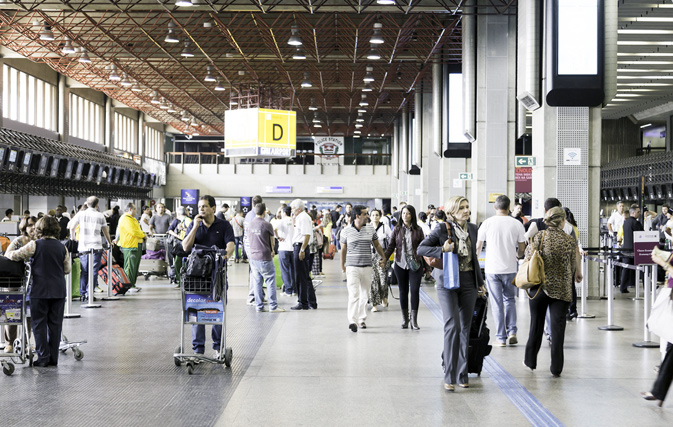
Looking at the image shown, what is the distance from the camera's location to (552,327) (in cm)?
694

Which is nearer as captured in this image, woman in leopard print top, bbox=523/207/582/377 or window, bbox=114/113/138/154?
woman in leopard print top, bbox=523/207/582/377

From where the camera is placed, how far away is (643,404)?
19.5ft

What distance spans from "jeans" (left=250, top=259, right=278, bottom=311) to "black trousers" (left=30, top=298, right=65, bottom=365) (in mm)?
4245

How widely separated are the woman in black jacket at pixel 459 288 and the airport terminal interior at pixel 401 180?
0.26 metres

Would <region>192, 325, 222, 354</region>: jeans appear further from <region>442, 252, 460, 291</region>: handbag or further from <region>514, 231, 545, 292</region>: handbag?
<region>514, 231, 545, 292</region>: handbag

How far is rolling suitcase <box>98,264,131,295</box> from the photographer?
45.6 feet

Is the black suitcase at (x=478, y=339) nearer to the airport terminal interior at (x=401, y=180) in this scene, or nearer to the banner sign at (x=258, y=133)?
the airport terminal interior at (x=401, y=180)

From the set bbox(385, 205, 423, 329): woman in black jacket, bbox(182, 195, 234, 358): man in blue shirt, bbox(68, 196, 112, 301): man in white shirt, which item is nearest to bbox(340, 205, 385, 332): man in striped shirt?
bbox(385, 205, 423, 329): woman in black jacket

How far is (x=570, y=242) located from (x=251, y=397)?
3374 millimetres

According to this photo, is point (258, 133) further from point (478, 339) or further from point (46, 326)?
point (478, 339)

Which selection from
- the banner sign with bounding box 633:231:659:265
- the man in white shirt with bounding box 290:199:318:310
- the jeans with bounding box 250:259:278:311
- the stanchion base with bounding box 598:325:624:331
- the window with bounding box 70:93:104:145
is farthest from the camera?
the window with bounding box 70:93:104:145

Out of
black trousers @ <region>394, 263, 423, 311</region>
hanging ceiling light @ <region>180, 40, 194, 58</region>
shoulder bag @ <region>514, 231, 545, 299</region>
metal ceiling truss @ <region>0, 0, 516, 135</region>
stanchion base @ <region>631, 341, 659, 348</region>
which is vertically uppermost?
metal ceiling truss @ <region>0, 0, 516, 135</region>

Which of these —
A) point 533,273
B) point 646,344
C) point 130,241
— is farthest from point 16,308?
point 130,241

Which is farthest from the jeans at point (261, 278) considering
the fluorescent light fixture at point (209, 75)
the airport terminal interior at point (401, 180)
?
the fluorescent light fixture at point (209, 75)
